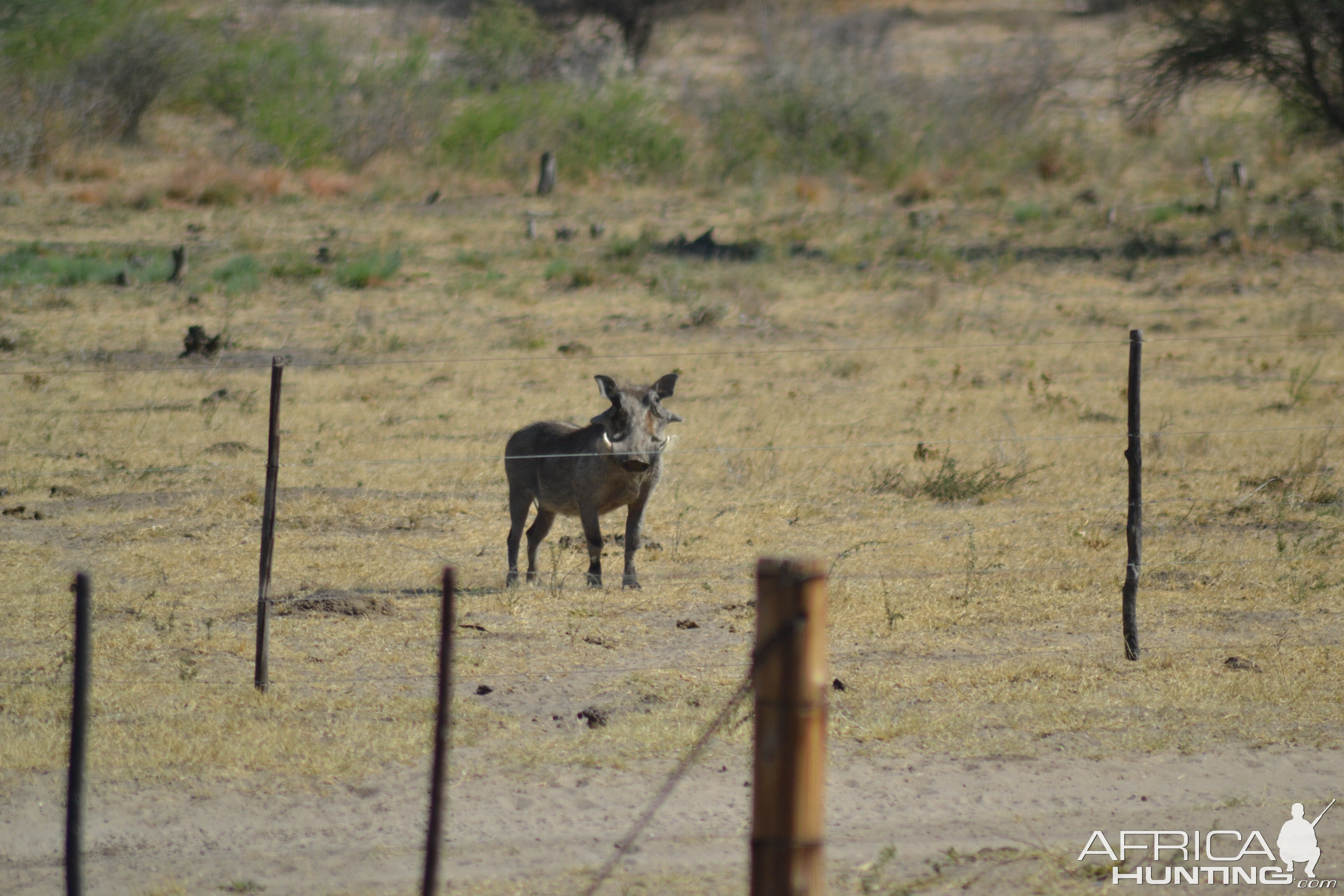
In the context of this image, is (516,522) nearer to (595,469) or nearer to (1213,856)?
(595,469)

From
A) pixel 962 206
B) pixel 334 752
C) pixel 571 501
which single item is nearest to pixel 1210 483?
pixel 571 501

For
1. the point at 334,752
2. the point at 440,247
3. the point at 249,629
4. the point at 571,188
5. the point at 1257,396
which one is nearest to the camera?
the point at 334,752

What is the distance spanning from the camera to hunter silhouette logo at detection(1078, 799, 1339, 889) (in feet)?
16.8

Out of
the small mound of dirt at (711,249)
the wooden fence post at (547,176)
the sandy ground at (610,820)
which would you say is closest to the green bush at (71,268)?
the small mound of dirt at (711,249)

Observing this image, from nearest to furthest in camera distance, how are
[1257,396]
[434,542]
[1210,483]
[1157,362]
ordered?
1. [434,542]
2. [1210,483]
3. [1257,396]
4. [1157,362]

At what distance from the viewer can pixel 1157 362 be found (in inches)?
679

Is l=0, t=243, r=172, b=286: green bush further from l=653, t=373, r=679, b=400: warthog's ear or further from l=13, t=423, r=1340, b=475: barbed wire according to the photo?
l=653, t=373, r=679, b=400: warthog's ear

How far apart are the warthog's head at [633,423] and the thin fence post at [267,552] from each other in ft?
7.56

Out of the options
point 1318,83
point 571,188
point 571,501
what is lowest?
point 571,501

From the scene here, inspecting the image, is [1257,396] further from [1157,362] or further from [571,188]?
[571,188]

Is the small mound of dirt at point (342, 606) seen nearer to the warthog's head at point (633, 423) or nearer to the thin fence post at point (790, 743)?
the warthog's head at point (633, 423)

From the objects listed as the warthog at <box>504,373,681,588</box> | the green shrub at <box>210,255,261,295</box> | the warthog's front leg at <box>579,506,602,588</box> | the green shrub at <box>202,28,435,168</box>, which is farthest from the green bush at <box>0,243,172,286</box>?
the warthog's front leg at <box>579,506,602,588</box>

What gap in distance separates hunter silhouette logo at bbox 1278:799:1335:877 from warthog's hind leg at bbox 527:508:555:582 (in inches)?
210

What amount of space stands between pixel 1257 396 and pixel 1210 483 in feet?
13.5
